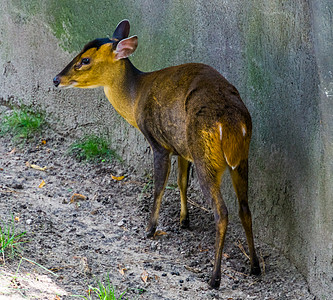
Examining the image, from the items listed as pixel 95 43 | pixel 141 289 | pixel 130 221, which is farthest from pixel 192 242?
pixel 95 43

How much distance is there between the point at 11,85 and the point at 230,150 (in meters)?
4.09

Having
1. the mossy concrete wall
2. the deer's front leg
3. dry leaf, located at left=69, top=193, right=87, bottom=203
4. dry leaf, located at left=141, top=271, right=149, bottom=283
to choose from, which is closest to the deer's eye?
the mossy concrete wall

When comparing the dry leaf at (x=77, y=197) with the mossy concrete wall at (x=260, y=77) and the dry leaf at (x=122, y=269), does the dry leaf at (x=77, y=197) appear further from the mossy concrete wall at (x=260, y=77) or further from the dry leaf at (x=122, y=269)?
the dry leaf at (x=122, y=269)

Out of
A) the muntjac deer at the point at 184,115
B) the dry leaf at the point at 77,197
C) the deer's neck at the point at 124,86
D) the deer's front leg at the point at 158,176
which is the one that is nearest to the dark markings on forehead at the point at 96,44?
the muntjac deer at the point at 184,115

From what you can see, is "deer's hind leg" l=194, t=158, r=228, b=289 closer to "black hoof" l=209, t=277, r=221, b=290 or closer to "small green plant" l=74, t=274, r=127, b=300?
"black hoof" l=209, t=277, r=221, b=290

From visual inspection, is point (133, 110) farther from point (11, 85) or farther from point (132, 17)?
point (11, 85)

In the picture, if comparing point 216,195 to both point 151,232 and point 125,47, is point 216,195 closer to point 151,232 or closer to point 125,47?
point 151,232

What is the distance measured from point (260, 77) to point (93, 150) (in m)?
2.43

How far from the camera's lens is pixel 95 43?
16.5 feet

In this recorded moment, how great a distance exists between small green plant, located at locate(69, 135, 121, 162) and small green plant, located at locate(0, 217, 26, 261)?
197 cm

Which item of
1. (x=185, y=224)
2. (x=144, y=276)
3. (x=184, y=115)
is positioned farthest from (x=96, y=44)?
(x=144, y=276)

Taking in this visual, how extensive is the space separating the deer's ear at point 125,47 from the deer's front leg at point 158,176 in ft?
2.96

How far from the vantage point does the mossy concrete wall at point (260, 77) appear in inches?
148

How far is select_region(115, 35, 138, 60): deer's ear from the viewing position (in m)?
5.04
